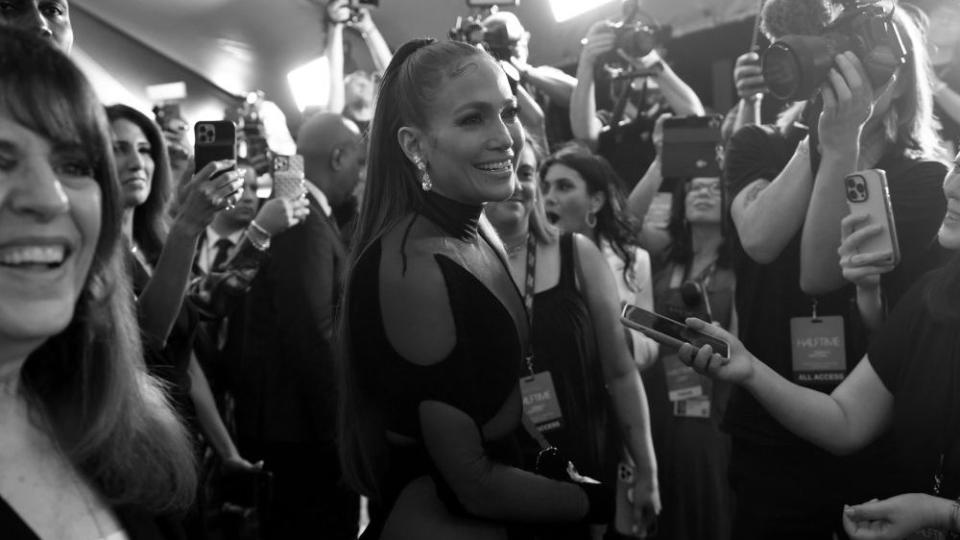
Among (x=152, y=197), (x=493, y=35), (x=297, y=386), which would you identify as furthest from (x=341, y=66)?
(x=152, y=197)

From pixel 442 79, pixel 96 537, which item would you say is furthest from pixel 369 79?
pixel 96 537

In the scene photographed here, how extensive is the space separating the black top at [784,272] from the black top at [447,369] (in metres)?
0.81

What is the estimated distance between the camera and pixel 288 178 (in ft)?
11.3

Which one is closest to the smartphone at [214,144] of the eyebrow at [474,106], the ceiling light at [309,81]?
the eyebrow at [474,106]

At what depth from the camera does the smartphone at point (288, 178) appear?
11.3ft

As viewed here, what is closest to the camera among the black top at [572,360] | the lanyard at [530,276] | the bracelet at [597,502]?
the bracelet at [597,502]

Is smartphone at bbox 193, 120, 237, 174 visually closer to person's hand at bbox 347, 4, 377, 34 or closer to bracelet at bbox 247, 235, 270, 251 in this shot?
bracelet at bbox 247, 235, 270, 251

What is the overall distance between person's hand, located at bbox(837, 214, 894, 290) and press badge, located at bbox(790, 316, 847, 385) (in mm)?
267

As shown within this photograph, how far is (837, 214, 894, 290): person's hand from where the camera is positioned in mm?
1915

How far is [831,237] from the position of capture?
2.14m

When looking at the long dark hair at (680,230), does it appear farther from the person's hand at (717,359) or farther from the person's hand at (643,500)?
the person's hand at (717,359)

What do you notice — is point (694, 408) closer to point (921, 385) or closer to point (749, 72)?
point (749, 72)

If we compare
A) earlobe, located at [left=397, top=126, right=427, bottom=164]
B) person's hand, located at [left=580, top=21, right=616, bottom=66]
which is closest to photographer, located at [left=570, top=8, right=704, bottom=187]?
person's hand, located at [left=580, top=21, right=616, bottom=66]

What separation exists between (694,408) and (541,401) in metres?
1.25
